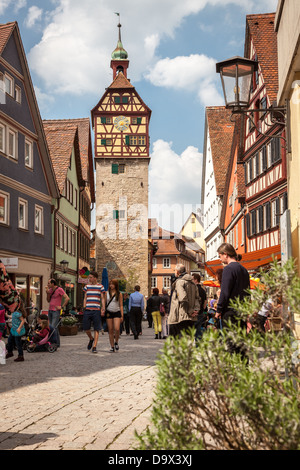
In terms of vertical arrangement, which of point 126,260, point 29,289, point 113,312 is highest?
point 126,260

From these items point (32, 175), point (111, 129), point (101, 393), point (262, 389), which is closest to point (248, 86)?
point (101, 393)

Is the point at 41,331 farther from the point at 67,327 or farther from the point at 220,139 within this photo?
the point at 220,139

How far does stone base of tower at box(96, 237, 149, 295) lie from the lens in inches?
2111

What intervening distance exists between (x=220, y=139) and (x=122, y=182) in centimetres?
1306

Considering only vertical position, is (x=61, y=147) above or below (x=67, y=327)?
above

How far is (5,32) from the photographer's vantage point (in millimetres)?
22125

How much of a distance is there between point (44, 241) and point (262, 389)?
78.4 ft

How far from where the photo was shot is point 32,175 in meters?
24.5

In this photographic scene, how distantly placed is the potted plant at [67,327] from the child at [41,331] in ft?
23.2

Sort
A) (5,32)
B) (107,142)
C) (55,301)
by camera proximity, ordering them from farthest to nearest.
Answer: (107,142) → (5,32) → (55,301)

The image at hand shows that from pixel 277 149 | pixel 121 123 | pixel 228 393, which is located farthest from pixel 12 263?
pixel 121 123

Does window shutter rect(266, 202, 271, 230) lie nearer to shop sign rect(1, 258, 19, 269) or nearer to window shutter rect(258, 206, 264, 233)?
window shutter rect(258, 206, 264, 233)

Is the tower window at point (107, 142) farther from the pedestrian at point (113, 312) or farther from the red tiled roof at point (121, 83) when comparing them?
the pedestrian at point (113, 312)
